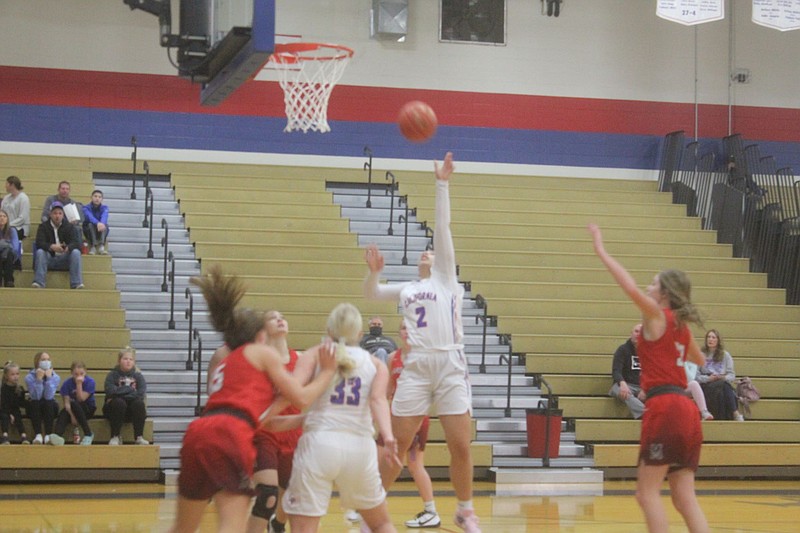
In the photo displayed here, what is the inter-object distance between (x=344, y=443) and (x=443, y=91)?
1345 cm

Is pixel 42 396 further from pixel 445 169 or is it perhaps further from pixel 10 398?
pixel 445 169

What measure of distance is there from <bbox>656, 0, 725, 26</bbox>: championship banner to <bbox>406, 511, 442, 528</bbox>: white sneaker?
8018 mm

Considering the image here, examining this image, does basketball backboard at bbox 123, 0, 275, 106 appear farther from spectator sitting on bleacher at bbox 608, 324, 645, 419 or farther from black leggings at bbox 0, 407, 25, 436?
spectator sitting on bleacher at bbox 608, 324, 645, 419

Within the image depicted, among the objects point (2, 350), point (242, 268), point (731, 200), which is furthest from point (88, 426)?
point (731, 200)

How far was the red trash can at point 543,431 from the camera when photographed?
40.7ft

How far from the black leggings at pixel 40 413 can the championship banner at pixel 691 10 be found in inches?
338

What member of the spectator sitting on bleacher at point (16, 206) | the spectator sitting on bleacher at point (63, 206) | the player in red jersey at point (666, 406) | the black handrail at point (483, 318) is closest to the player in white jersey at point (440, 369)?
the player in red jersey at point (666, 406)

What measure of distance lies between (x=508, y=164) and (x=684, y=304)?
496 inches

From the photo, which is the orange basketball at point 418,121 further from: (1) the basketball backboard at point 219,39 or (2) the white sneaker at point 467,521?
(2) the white sneaker at point 467,521

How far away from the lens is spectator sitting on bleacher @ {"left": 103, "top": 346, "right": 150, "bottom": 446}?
11.7 m

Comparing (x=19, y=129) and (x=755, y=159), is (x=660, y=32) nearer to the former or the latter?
(x=755, y=159)

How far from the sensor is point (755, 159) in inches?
754

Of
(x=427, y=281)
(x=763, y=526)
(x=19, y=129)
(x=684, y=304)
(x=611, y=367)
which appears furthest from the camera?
(x=19, y=129)

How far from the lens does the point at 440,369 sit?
755 centimetres
